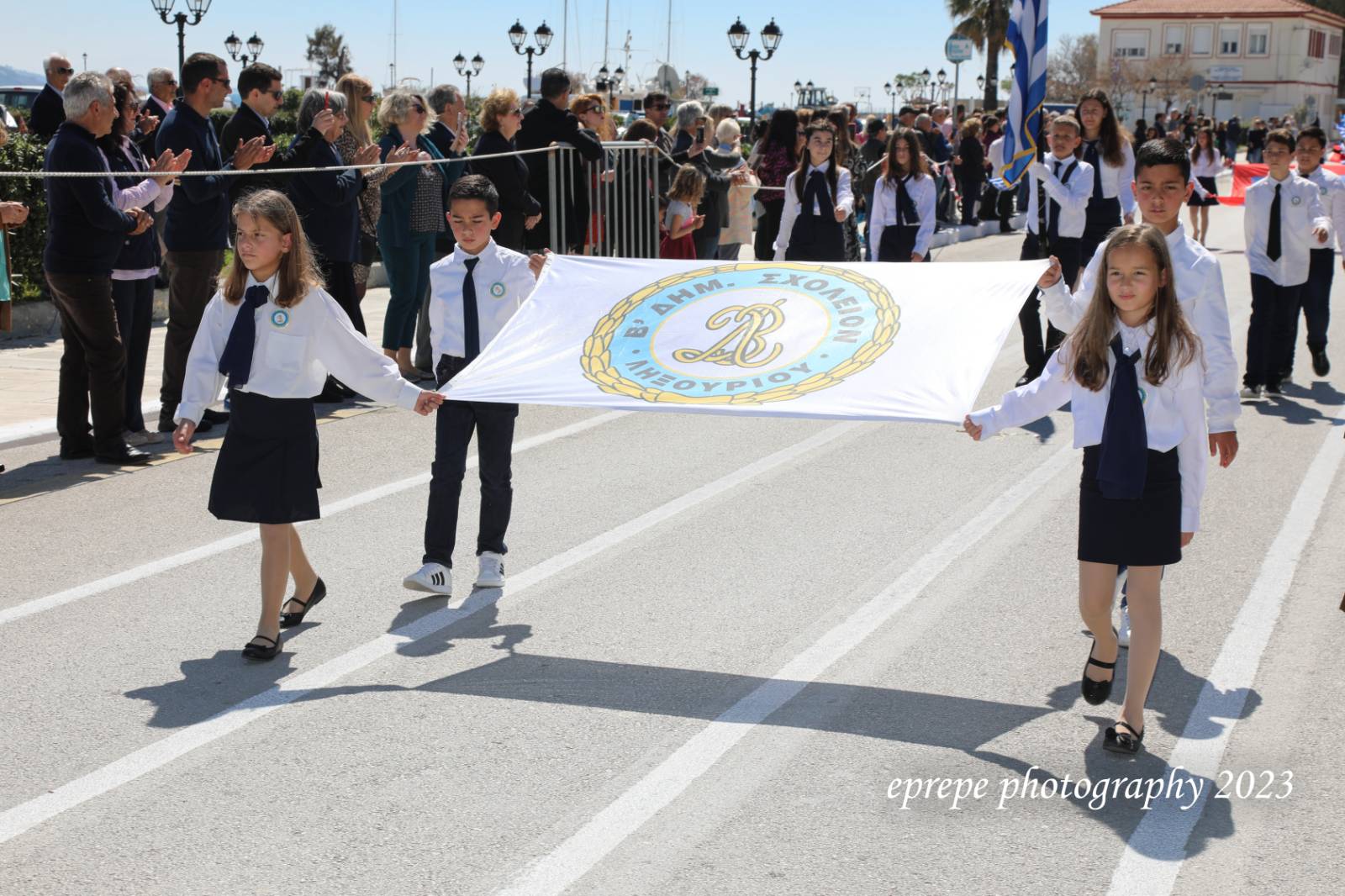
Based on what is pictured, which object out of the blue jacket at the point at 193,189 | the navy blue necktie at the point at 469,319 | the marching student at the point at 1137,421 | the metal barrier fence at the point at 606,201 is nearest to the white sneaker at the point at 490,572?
the navy blue necktie at the point at 469,319

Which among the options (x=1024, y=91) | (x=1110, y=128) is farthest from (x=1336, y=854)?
(x=1024, y=91)

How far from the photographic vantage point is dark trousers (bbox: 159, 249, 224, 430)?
32.4ft

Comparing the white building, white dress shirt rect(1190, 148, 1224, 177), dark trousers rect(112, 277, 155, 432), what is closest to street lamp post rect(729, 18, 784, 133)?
white dress shirt rect(1190, 148, 1224, 177)

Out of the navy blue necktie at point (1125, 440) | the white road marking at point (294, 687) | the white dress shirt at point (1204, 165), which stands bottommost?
the white road marking at point (294, 687)

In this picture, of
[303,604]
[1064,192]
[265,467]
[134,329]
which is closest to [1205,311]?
[265,467]

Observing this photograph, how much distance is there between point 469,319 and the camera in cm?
652

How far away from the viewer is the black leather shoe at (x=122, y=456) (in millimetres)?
8945

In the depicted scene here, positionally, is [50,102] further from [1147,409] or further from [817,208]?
[1147,409]

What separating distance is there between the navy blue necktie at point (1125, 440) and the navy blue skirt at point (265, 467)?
2917 mm

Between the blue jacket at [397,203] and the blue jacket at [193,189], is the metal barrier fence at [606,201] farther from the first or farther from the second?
the blue jacket at [193,189]

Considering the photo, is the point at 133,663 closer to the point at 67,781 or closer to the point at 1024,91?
the point at 67,781

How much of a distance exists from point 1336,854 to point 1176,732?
36.2 inches

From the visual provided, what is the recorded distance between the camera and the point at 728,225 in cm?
1551

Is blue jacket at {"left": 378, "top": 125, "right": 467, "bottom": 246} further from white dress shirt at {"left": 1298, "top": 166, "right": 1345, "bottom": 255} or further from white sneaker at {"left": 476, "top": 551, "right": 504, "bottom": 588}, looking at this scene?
white dress shirt at {"left": 1298, "top": 166, "right": 1345, "bottom": 255}
